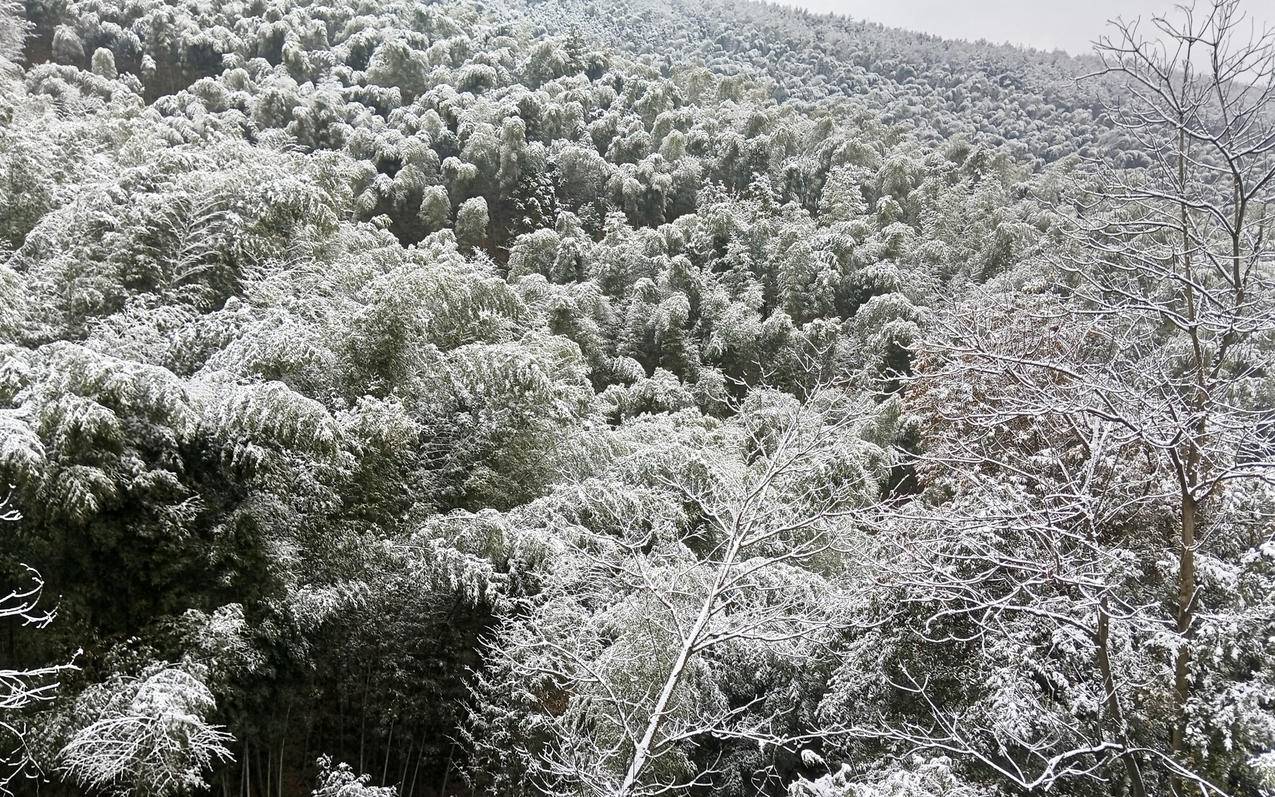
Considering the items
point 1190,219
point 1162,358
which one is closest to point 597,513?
point 1162,358

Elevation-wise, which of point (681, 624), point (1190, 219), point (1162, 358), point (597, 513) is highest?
point (1190, 219)

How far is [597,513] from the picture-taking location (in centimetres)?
622

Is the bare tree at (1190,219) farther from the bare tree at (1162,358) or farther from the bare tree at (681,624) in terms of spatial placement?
the bare tree at (681,624)

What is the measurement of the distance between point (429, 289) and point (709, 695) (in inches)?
173

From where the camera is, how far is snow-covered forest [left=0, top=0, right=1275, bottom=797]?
2.55 meters

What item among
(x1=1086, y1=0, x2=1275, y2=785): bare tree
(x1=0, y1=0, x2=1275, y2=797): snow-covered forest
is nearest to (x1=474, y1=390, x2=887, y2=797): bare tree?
(x1=0, y1=0, x2=1275, y2=797): snow-covered forest

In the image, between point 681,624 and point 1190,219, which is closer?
point 1190,219

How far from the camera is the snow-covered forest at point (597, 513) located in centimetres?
255

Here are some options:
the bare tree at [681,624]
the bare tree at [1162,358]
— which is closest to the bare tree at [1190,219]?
the bare tree at [1162,358]

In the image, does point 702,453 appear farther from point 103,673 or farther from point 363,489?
point 103,673

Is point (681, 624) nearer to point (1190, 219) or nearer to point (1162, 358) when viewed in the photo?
point (1162, 358)

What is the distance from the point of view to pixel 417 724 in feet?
20.1

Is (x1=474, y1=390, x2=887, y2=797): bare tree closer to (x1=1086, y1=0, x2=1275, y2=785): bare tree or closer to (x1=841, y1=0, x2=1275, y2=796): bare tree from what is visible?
(x1=841, y1=0, x2=1275, y2=796): bare tree

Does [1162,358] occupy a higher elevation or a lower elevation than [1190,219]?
lower
